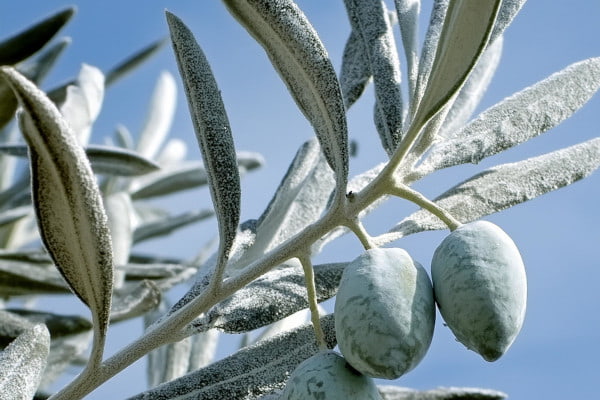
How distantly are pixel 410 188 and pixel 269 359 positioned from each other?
0.27 m

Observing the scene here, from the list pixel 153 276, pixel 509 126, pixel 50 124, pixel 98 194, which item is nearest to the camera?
pixel 50 124

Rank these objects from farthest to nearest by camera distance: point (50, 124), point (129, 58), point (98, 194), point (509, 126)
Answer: point (129, 58), point (509, 126), point (98, 194), point (50, 124)

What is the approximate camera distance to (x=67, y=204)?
36.9 inches

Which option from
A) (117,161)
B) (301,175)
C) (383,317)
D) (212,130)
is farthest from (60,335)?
(383,317)

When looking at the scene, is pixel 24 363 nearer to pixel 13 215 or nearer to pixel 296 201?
pixel 296 201

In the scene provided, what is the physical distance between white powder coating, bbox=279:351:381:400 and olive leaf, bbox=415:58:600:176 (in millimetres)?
316

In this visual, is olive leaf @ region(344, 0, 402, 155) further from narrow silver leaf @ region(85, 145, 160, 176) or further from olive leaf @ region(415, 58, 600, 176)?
narrow silver leaf @ region(85, 145, 160, 176)

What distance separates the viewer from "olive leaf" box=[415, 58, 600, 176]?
1.15m

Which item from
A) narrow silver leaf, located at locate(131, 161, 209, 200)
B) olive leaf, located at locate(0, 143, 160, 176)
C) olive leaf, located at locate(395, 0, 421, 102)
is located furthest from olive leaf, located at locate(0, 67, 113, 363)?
narrow silver leaf, located at locate(131, 161, 209, 200)

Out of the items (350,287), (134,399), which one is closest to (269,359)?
(134,399)

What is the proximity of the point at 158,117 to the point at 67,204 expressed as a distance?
2656 millimetres

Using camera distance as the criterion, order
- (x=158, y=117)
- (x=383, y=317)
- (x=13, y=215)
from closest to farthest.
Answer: (x=383, y=317), (x=13, y=215), (x=158, y=117)

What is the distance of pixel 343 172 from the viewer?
1064 millimetres

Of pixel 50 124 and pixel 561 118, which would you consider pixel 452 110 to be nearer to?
pixel 561 118
